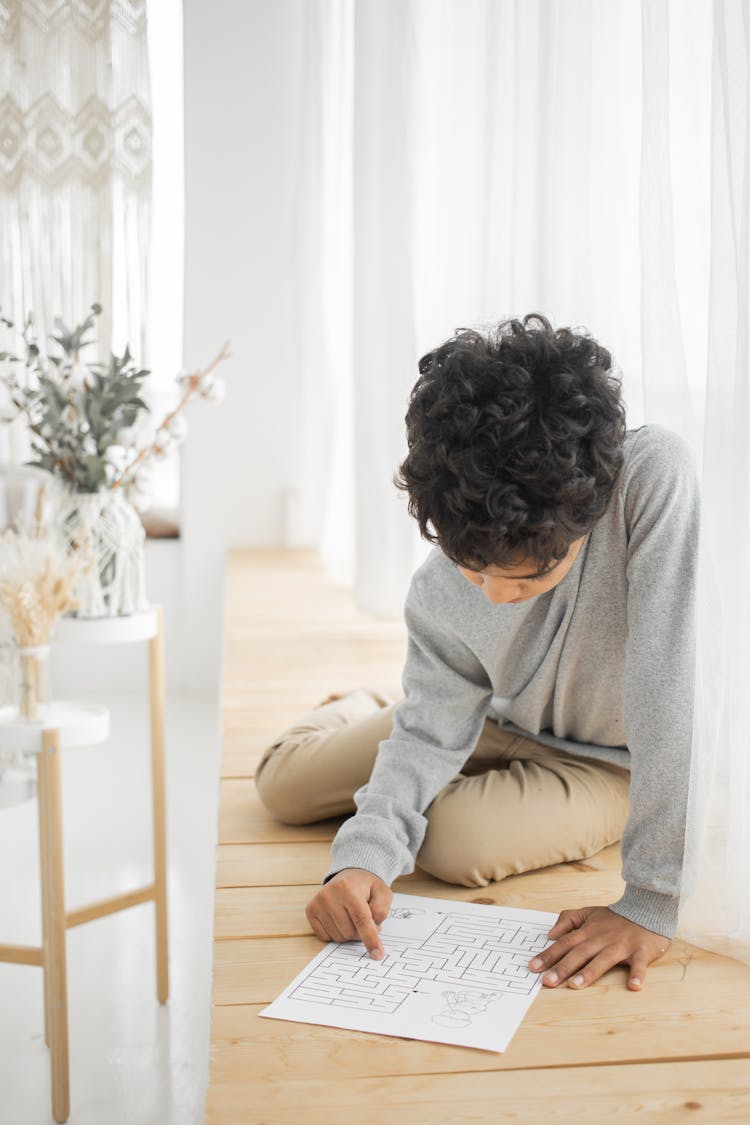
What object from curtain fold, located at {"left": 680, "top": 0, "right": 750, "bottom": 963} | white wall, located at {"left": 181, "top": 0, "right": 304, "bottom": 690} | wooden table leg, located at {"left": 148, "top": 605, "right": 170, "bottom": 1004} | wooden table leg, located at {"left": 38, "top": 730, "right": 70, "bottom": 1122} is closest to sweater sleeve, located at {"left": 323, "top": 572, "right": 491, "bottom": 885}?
curtain fold, located at {"left": 680, "top": 0, "right": 750, "bottom": 963}

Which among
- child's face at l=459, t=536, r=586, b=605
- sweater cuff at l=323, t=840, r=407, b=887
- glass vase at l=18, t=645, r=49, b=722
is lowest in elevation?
sweater cuff at l=323, t=840, r=407, b=887

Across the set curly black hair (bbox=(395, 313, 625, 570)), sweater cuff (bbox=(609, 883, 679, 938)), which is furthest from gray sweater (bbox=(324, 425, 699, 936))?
curly black hair (bbox=(395, 313, 625, 570))

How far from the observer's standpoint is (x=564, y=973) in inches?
39.1

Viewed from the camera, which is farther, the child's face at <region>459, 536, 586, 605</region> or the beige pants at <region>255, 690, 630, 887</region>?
the beige pants at <region>255, 690, 630, 887</region>

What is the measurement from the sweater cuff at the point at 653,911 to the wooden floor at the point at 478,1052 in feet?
0.10

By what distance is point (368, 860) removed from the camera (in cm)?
112

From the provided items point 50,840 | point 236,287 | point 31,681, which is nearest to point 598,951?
point 50,840

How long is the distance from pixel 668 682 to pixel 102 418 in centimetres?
111

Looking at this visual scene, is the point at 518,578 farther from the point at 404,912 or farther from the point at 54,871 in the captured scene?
the point at 54,871

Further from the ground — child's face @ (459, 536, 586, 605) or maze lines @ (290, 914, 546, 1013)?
child's face @ (459, 536, 586, 605)

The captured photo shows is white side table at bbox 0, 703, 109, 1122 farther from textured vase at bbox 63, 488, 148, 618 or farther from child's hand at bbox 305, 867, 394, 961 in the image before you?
child's hand at bbox 305, 867, 394, 961

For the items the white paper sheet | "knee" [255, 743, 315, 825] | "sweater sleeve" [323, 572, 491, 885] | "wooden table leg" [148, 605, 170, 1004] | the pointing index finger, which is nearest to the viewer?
the white paper sheet

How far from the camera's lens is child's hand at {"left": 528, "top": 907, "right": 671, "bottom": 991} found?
99cm

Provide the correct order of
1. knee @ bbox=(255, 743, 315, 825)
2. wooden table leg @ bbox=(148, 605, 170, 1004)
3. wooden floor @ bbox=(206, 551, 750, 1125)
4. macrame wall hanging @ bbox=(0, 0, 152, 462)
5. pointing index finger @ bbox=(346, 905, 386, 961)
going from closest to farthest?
wooden floor @ bbox=(206, 551, 750, 1125) → pointing index finger @ bbox=(346, 905, 386, 961) → knee @ bbox=(255, 743, 315, 825) → wooden table leg @ bbox=(148, 605, 170, 1004) → macrame wall hanging @ bbox=(0, 0, 152, 462)
